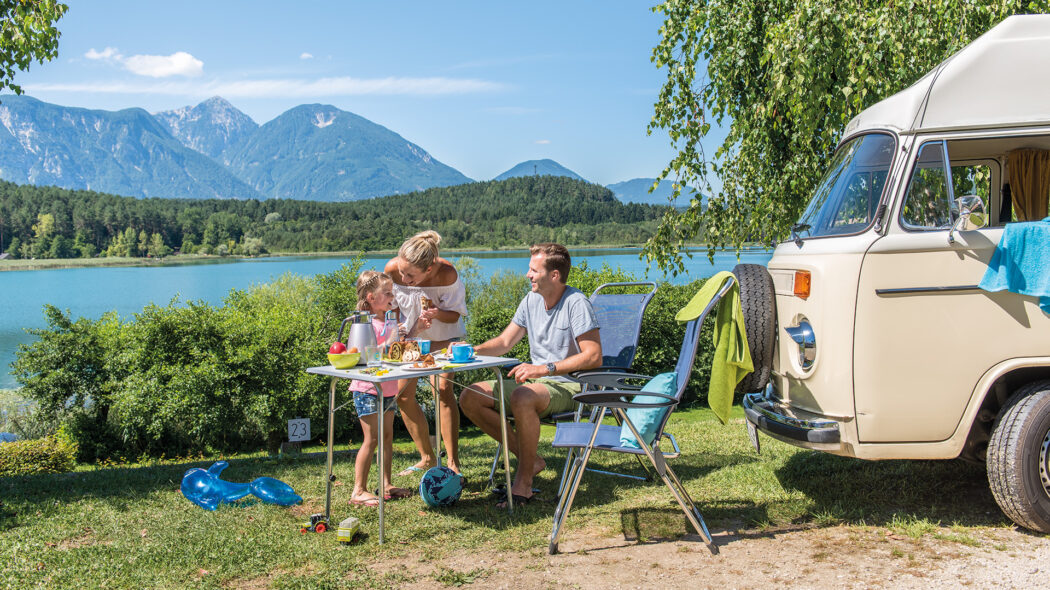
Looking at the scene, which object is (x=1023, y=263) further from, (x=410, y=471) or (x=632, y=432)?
(x=410, y=471)

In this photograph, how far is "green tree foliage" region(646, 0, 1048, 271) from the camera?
6.22m

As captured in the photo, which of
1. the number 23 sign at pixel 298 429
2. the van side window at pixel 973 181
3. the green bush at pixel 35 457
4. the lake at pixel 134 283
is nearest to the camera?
the van side window at pixel 973 181

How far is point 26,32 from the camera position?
6250 millimetres

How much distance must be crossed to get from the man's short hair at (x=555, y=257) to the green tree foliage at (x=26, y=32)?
16.0 feet

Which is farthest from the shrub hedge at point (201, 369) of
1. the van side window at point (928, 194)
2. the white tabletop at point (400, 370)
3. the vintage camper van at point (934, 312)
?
the van side window at point (928, 194)

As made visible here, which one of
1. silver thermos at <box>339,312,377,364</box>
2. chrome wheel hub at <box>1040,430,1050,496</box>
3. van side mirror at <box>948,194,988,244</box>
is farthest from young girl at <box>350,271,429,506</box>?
chrome wheel hub at <box>1040,430,1050,496</box>

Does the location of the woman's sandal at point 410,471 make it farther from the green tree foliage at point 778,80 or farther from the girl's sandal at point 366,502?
the green tree foliage at point 778,80

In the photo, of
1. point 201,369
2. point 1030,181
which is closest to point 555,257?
point 1030,181

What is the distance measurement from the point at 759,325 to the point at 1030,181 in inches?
81.7

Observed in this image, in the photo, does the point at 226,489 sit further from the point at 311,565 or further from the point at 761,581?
the point at 761,581

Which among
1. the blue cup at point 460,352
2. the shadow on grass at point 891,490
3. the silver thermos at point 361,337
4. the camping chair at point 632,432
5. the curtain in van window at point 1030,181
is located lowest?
the shadow on grass at point 891,490

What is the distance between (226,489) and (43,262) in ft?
339

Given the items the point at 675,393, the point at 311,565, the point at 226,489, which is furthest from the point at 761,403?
the point at 226,489

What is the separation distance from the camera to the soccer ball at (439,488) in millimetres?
4324
